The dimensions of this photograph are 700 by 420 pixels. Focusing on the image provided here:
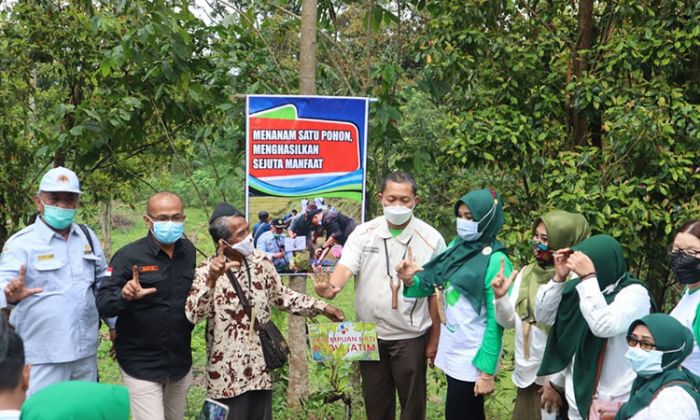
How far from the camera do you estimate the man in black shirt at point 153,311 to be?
13.5 feet

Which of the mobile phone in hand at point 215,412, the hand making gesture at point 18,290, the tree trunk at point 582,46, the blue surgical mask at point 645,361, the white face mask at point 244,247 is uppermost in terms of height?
the tree trunk at point 582,46

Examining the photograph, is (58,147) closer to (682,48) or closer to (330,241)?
(330,241)

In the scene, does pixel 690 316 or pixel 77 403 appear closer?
pixel 77 403

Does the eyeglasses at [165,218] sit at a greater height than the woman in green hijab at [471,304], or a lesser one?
greater

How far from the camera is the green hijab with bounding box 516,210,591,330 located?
3.90 meters

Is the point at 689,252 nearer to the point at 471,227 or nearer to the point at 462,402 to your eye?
the point at 471,227

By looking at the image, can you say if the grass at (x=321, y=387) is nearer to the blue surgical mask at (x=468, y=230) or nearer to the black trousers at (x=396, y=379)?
the black trousers at (x=396, y=379)

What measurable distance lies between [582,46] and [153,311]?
3.79 meters

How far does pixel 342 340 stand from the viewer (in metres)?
4.36

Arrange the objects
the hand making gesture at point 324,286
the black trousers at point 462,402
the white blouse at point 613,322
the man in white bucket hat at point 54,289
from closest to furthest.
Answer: the white blouse at point 613,322
the man in white bucket hat at point 54,289
the black trousers at point 462,402
the hand making gesture at point 324,286

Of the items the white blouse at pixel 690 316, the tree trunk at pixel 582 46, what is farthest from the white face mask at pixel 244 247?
the tree trunk at pixel 582 46

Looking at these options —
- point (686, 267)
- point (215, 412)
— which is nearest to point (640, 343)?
point (686, 267)

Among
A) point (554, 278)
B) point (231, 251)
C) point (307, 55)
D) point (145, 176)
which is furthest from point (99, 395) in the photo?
point (145, 176)

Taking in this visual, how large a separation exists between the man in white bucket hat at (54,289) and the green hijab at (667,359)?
281 centimetres
